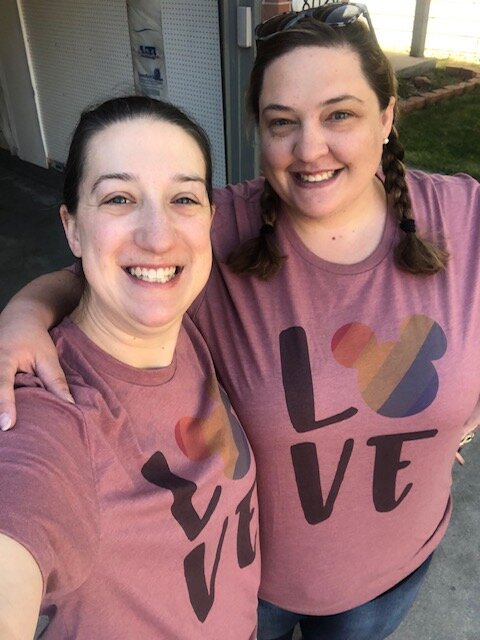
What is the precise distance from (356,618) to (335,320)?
2.81 ft

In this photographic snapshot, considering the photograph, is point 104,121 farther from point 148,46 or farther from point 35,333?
point 148,46

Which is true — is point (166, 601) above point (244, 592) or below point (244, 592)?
above

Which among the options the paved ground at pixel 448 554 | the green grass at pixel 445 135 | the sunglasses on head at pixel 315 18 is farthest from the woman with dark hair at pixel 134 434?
the green grass at pixel 445 135

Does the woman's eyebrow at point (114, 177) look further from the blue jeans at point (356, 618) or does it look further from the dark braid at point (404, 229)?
the blue jeans at point (356, 618)

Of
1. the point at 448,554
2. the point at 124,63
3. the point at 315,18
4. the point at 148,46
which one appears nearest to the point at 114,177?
the point at 315,18

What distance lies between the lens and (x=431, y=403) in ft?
4.58

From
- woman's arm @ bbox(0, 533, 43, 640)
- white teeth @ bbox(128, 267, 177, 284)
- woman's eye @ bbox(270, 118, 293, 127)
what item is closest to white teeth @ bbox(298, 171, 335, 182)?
woman's eye @ bbox(270, 118, 293, 127)

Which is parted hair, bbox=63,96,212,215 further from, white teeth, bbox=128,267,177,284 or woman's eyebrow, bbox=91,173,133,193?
white teeth, bbox=128,267,177,284

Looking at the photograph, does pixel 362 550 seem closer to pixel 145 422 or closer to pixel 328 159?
pixel 145 422

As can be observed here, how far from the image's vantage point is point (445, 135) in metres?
6.57

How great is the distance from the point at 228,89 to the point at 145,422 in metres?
2.75

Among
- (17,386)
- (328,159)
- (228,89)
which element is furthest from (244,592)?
(228,89)

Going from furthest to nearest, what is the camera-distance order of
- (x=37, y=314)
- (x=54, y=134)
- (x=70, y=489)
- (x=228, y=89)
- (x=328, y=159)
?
(x=54, y=134) < (x=228, y=89) < (x=328, y=159) < (x=37, y=314) < (x=70, y=489)

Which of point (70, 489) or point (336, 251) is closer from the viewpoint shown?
point (70, 489)
